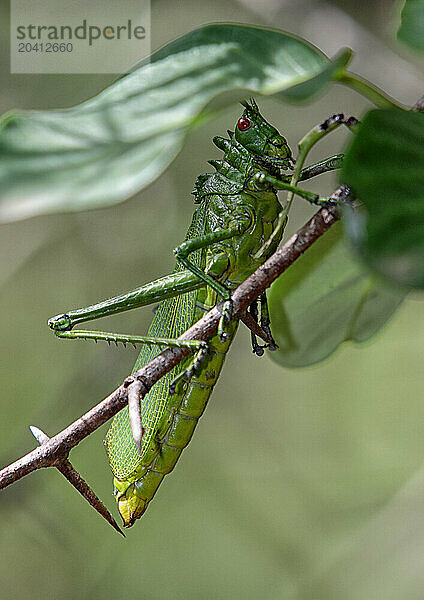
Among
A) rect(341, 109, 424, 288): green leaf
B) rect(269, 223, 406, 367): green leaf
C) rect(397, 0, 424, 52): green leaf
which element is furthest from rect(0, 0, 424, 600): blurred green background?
rect(341, 109, 424, 288): green leaf

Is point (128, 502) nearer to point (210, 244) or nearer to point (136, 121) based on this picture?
point (210, 244)

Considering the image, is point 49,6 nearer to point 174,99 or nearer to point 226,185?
point 226,185

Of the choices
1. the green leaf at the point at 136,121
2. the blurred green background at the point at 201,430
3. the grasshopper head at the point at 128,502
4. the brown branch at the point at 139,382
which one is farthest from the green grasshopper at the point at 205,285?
the blurred green background at the point at 201,430

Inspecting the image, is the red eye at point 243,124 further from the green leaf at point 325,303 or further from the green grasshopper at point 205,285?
the green leaf at point 325,303

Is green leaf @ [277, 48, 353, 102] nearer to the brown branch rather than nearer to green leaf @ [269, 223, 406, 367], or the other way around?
the brown branch

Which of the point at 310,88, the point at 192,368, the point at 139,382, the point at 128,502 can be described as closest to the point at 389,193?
the point at 310,88

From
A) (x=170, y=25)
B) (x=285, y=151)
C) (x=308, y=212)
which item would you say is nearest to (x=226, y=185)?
(x=285, y=151)
